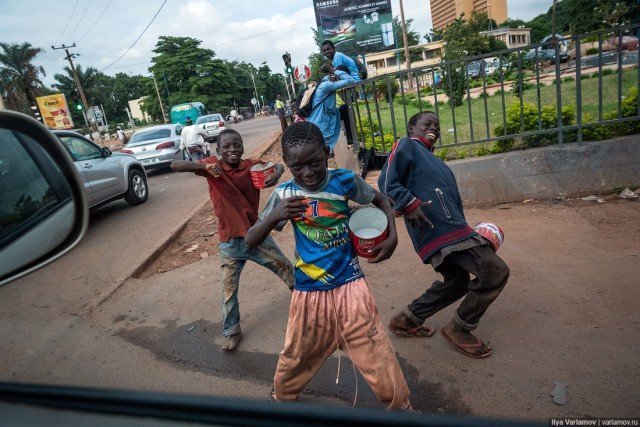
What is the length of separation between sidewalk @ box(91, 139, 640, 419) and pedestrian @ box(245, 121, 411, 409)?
520 mm

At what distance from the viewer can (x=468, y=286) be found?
2529 millimetres

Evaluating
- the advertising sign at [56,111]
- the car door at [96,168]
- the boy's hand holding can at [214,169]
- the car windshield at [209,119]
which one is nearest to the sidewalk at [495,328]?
the boy's hand holding can at [214,169]

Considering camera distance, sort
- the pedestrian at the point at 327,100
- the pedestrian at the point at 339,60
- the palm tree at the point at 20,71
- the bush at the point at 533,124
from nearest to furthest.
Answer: the bush at the point at 533,124, the pedestrian at the point at 327,100, the pedestrian at the point at 339,60, the palm tree at the point at 20,71

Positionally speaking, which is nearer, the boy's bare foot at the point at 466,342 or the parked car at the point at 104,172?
the boy's bare foot at the point at 466,342

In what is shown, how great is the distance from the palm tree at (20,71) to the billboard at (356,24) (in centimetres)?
2878

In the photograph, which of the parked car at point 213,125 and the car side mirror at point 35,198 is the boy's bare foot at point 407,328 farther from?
the parked car at point 213,125

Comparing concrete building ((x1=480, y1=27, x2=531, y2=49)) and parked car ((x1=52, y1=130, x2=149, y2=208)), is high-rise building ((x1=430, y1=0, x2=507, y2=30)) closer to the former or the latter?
concrete building ((x1=480, y1=27, x2=531, y2=49))

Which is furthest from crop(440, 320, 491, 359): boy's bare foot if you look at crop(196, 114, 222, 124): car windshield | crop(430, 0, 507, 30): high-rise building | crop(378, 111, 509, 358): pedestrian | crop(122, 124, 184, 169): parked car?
crop(430, 0, 507, 30): high-rise building

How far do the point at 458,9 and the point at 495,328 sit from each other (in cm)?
7336

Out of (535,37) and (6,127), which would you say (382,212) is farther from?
(535,37)

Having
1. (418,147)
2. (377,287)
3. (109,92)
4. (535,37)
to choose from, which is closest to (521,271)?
(377,287)

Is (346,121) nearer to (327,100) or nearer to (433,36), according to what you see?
(327,100)

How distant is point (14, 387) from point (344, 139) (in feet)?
19.9

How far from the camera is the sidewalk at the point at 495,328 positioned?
2250 millimetres
